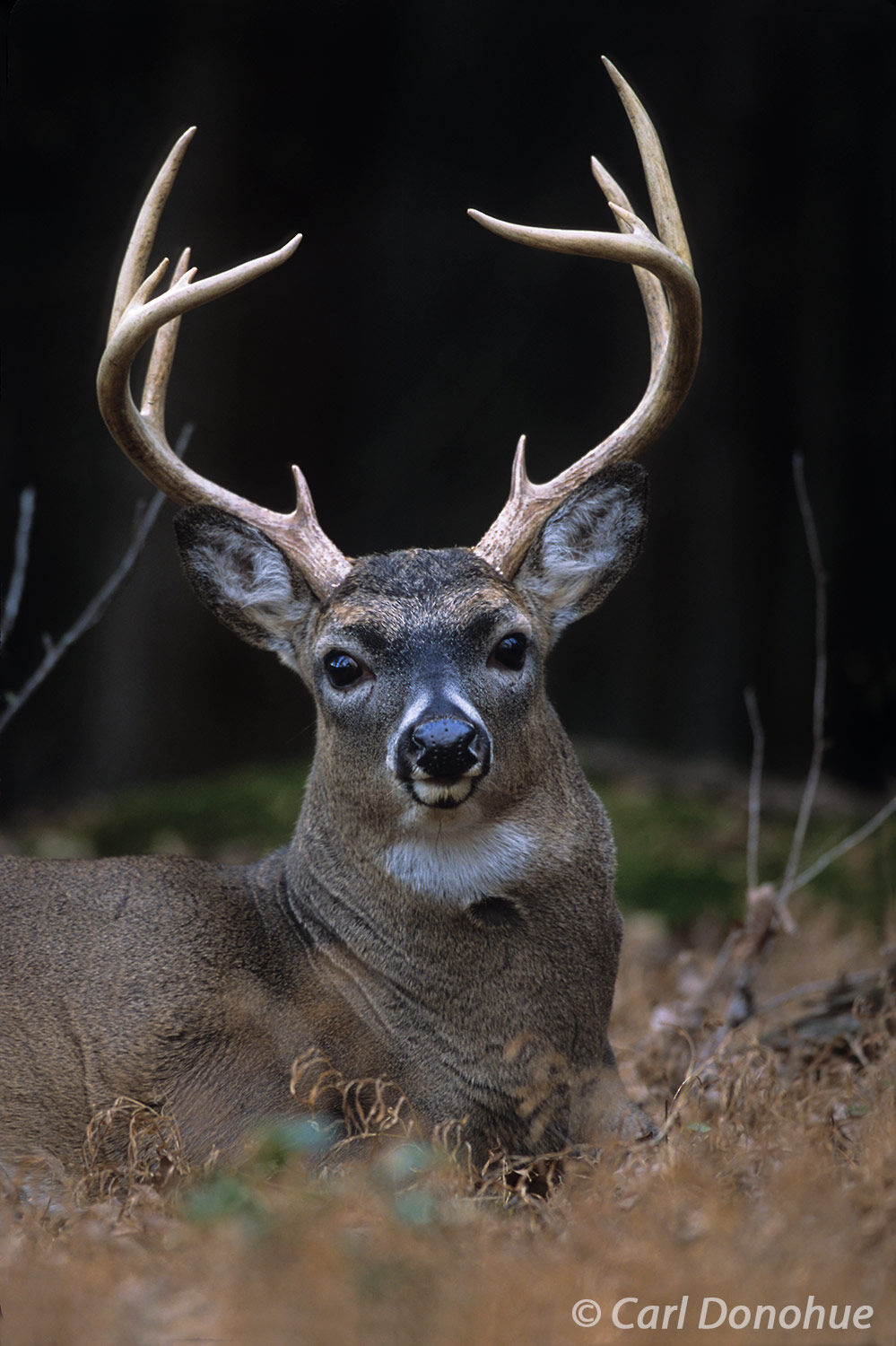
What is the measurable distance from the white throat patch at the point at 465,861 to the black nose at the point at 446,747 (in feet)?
0.98

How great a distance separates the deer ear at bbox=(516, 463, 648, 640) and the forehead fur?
0.18 metres

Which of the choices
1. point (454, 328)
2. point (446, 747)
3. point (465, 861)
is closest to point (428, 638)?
point (446, 747)

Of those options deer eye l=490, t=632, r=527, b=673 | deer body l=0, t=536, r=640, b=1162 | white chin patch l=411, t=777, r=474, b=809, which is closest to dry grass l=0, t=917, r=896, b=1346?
deer body l=0, t=536, r=640, b=1162

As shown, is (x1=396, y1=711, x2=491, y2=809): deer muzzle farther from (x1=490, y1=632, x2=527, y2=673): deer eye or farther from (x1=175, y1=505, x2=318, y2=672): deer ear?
(x1=175, y1=505, x2=318, y2=672): deer ear

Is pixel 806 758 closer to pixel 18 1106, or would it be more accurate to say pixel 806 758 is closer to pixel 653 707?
pixel 653 707

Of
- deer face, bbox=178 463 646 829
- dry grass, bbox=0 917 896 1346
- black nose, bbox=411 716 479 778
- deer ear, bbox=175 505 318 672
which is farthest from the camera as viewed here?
deer ear, bbox=175 505 318 672

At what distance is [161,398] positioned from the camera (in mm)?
4652

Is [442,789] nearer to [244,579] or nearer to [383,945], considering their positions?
[383,945]

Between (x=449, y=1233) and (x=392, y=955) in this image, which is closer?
(x=449, y=1233)

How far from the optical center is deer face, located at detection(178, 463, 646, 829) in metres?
3.60

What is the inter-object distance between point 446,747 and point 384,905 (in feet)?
2.15

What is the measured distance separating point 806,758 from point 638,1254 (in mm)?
7953

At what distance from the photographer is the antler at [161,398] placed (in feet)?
13.1

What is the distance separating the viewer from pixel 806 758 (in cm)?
999
